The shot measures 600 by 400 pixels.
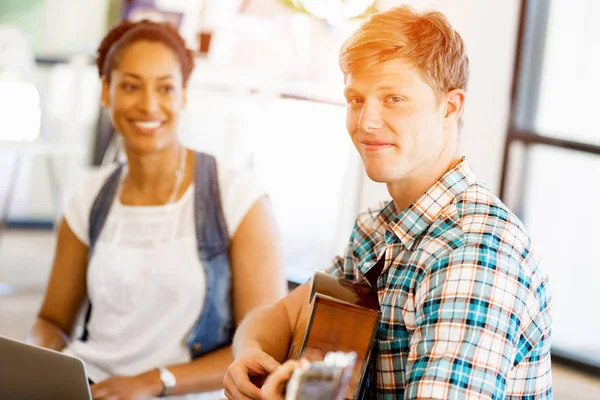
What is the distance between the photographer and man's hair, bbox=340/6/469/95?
129 centimetres

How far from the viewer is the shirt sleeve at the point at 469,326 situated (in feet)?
3.56

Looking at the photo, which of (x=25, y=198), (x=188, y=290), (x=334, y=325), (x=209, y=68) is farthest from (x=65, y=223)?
(x=25, y=198)

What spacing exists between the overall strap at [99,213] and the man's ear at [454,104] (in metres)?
0.98

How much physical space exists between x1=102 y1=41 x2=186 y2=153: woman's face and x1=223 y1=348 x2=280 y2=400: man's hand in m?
0.84

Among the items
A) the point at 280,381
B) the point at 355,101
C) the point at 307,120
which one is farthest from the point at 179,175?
the point at 307,120

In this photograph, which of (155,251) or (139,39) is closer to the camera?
(155,251)

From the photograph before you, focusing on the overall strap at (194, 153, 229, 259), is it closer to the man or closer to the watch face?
the watch face

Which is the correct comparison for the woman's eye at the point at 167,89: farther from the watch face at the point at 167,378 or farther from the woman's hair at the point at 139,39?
the watch face at the point at 167,378

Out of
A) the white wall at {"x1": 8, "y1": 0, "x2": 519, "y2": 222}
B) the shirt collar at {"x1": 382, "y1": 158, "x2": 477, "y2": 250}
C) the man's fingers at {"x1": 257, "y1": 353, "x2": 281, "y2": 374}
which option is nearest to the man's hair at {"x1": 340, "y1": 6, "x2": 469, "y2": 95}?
the shirt collar at {"x1": 382, "y1": 158, "x2": 477, "y2": 250}

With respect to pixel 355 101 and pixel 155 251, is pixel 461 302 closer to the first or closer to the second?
pixel 355 101

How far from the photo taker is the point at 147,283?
193 cm

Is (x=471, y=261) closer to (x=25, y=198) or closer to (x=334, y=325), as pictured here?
(x=334, y=325)

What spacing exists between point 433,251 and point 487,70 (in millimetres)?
2244

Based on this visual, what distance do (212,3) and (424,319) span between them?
304 cm
